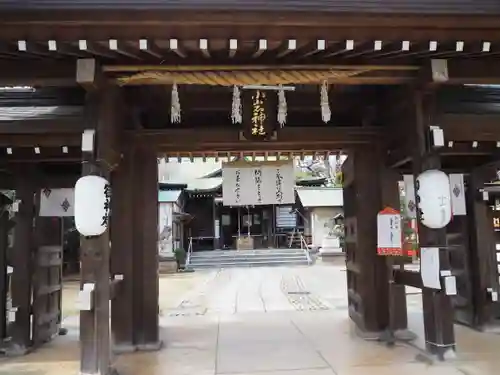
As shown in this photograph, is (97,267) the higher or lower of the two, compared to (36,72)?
lower

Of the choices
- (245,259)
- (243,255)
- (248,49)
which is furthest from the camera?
(243,255)

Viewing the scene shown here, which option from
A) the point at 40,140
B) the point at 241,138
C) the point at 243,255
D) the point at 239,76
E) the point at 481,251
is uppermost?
the point at 239,76

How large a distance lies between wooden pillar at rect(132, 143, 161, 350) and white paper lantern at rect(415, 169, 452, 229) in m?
3.31

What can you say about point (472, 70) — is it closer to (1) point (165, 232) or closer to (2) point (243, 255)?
(1) point (165, 232)

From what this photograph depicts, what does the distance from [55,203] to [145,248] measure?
1516mm

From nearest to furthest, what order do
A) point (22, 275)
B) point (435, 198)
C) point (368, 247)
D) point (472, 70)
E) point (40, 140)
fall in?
point (435, 198) < point (472, 70) < point (40, 140) < point (22, 275) < point (368, 247)

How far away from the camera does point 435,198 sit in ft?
15.2

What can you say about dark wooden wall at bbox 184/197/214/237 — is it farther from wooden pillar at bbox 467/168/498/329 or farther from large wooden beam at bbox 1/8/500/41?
large wooden beam at bbox 1/8/500/41

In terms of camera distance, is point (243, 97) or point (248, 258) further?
point (248, 258)

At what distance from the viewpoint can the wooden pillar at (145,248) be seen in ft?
19.0

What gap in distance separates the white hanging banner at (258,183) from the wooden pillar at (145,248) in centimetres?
146

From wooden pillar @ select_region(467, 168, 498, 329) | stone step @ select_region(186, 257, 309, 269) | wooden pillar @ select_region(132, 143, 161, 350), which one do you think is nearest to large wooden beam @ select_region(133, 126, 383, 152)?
wooden pillar @ select_region(132, 143, 161, 350)

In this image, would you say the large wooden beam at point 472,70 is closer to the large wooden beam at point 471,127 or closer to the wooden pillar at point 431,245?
the wooden pillar at point 431,245

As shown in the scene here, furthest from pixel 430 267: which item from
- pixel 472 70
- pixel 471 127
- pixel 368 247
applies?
pixel 472 70
